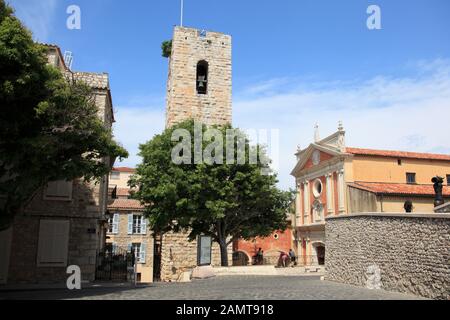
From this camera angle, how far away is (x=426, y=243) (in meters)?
10.7

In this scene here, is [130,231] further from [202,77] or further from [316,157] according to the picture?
[316,157]

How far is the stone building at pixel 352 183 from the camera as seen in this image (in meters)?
28.6

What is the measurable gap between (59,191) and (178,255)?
37.1 ft

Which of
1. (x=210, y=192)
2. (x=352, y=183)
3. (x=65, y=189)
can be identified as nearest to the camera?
(x=65, y=189)

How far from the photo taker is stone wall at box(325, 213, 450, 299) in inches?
400

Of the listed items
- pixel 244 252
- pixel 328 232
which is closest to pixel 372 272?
pixel 328 232

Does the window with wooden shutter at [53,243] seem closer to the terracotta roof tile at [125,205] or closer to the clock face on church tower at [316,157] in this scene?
the terracotta roof tile at [125,205]

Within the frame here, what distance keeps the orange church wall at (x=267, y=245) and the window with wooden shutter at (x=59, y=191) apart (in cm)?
2279

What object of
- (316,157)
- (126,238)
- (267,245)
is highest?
(316,157)

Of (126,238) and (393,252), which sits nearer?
(393,252)

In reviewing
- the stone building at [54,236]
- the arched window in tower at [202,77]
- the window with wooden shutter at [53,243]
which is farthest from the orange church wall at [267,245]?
the window with wooden shutter at [53,243]

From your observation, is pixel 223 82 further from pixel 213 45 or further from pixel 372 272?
pixel 372 272

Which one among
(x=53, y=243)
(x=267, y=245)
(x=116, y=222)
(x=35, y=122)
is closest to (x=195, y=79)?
(x=116, y=222)

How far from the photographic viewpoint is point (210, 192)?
66.8 ft
